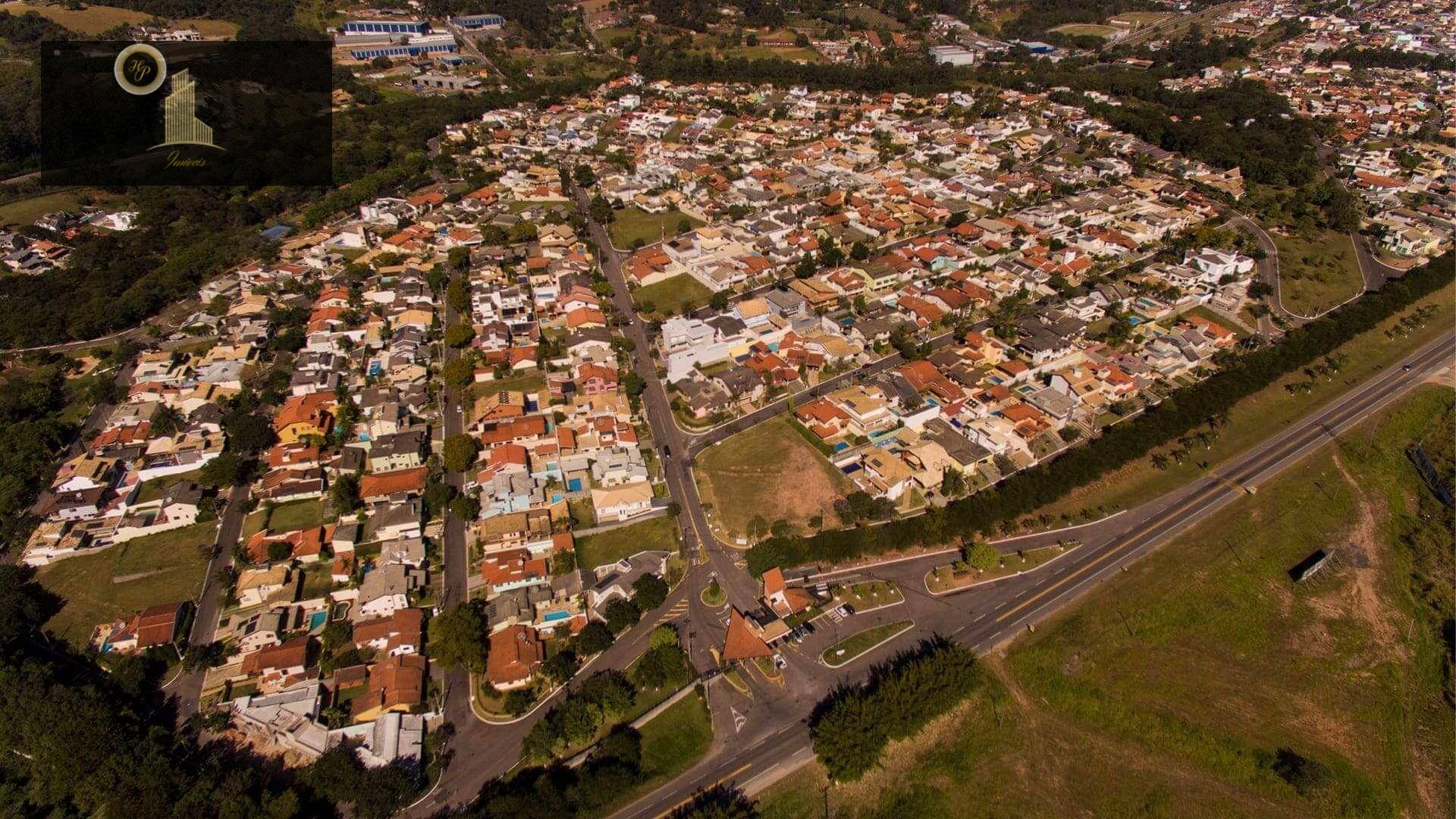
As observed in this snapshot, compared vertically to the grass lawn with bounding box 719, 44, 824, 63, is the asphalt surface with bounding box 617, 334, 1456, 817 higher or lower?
lower

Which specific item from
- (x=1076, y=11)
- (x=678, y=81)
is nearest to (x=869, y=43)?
(x=678, y=81)

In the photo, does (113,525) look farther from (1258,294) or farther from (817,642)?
(1258,294)

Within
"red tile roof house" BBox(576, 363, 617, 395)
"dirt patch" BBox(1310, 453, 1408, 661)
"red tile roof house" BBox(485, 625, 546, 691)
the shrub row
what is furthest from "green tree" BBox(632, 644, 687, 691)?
"dirt patch" BBox(1310, 453, 1408, 661)

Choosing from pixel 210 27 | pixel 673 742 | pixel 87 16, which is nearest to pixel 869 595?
pixel 673 742

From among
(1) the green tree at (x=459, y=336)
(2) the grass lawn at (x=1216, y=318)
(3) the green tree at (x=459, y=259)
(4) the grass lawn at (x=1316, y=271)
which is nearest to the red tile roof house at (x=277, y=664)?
(1) the green tree at (x=459, y=336)

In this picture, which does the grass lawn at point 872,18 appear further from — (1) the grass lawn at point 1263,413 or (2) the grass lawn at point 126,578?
(2) the grass lawn at point 126,578

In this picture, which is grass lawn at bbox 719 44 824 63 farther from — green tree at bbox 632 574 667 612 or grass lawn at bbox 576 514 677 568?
green tree at bbox 632 574 667 612
